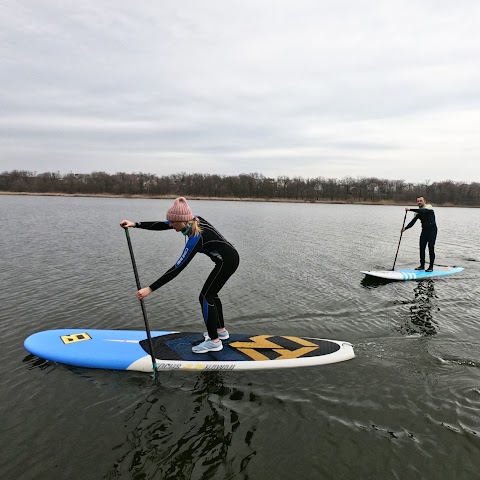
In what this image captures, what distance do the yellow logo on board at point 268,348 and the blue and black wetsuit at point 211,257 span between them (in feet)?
2.15

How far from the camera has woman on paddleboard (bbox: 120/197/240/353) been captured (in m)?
5.52

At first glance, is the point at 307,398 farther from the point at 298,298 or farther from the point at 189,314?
the point at 298,298

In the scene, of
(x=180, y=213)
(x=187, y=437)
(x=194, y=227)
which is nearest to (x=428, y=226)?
(x=194, y=227)

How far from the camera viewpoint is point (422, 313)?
9.50 m

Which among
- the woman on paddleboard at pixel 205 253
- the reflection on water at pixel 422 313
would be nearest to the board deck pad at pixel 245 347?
the woman on paddleboard at pixel 205 253

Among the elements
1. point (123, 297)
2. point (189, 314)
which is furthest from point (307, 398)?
point (123, 297)

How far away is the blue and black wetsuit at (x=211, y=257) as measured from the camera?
568cm

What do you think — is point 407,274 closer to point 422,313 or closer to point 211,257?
point 422,313

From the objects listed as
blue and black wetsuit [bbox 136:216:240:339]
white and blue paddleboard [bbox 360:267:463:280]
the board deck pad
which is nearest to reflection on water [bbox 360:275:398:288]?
white and blue paddleboard [bbox 360:267:463:280]

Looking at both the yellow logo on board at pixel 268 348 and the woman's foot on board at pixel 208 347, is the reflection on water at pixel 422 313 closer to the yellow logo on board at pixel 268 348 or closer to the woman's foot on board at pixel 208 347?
the yellow logo on board at pixel 268 348

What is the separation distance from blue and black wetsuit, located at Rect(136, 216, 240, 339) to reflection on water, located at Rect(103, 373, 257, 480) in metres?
1.33

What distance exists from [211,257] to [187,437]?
289cm

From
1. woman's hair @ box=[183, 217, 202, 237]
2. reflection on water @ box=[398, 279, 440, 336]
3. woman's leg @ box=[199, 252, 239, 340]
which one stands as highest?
woman's hair @ box=[183, 217, 202, 237]

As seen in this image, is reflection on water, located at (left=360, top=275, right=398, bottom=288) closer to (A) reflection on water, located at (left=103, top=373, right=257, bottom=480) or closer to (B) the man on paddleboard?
(B) the man on paddleboard
